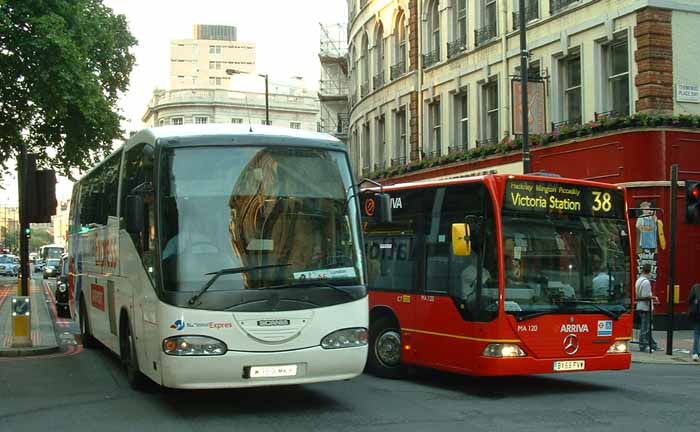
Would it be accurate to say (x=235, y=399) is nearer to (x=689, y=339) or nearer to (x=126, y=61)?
(x=689, y=339)

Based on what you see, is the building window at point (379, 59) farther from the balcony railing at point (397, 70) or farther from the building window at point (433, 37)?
the building window at point (433, 37)

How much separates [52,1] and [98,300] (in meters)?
19.0

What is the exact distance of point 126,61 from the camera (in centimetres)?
4106

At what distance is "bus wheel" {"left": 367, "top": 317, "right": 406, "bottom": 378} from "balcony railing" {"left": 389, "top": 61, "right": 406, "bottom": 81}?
A: 25.6 meters

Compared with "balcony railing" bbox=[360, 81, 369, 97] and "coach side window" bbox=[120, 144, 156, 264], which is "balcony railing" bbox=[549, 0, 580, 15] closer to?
"balcony railing" bbox=[360, 81, 369, 97]

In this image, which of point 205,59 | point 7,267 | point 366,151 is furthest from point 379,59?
point 205,59

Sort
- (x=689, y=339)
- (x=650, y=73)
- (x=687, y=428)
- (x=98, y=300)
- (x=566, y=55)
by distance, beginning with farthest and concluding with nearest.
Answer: (x=566, y=55), (x=650, y=73), (x=689, y=339), (x=98, y=300), (x=687, y=428)

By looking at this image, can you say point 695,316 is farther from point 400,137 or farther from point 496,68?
point 400,137

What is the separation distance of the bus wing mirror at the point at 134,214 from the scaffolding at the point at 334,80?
1793 inches

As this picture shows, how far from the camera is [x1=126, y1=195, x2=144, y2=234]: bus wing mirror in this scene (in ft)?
32.8

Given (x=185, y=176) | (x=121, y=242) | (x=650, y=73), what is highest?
(x=650, y=73)

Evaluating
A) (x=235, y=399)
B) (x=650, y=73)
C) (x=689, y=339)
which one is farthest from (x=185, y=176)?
(x=650, y=73)

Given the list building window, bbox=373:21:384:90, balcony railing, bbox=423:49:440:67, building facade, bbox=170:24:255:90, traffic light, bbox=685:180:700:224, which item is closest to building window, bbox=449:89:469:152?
balcony railing, bbox=423:49:440:67

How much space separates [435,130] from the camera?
3606cm
